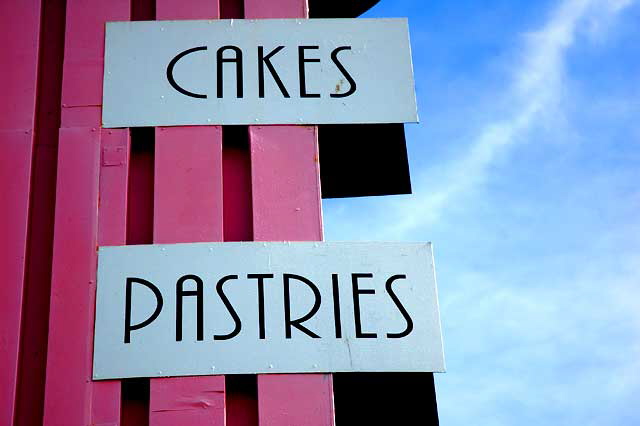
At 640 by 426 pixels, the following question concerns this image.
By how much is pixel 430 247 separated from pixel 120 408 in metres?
1.74

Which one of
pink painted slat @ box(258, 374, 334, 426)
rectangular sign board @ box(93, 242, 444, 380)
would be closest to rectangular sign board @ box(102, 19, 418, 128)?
rectangular sign board @ box(93, 242, 444, 380)

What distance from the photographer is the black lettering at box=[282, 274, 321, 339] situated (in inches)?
179

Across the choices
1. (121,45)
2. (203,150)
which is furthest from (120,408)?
(121,45)

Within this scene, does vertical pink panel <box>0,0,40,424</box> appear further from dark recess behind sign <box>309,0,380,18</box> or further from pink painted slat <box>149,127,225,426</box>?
dark recess behind sign <box>309,0,380,18</box>

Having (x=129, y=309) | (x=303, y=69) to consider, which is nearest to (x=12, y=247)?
(x=129, y=309)

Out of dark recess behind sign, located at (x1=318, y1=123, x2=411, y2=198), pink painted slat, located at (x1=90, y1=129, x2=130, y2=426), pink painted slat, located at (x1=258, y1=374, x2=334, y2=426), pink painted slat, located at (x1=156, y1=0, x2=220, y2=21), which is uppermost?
pink painted slat, located at (x1=156, y1=0, x2=220, y2=21)

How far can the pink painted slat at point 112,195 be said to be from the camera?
437 centimetres

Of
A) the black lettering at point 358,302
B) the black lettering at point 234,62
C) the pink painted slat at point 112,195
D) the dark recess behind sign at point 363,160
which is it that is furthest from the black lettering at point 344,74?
the pink painted slat at point 112,195

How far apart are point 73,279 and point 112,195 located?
1.59 feet

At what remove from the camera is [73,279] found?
15.0 ft

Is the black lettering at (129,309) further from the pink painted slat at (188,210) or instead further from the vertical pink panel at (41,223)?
the vertical pink panel at (41,223)

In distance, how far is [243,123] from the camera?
4996 mm

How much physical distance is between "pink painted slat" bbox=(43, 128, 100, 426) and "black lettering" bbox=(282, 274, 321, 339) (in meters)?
0.95

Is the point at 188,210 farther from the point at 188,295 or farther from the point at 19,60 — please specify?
the point at 19,60
